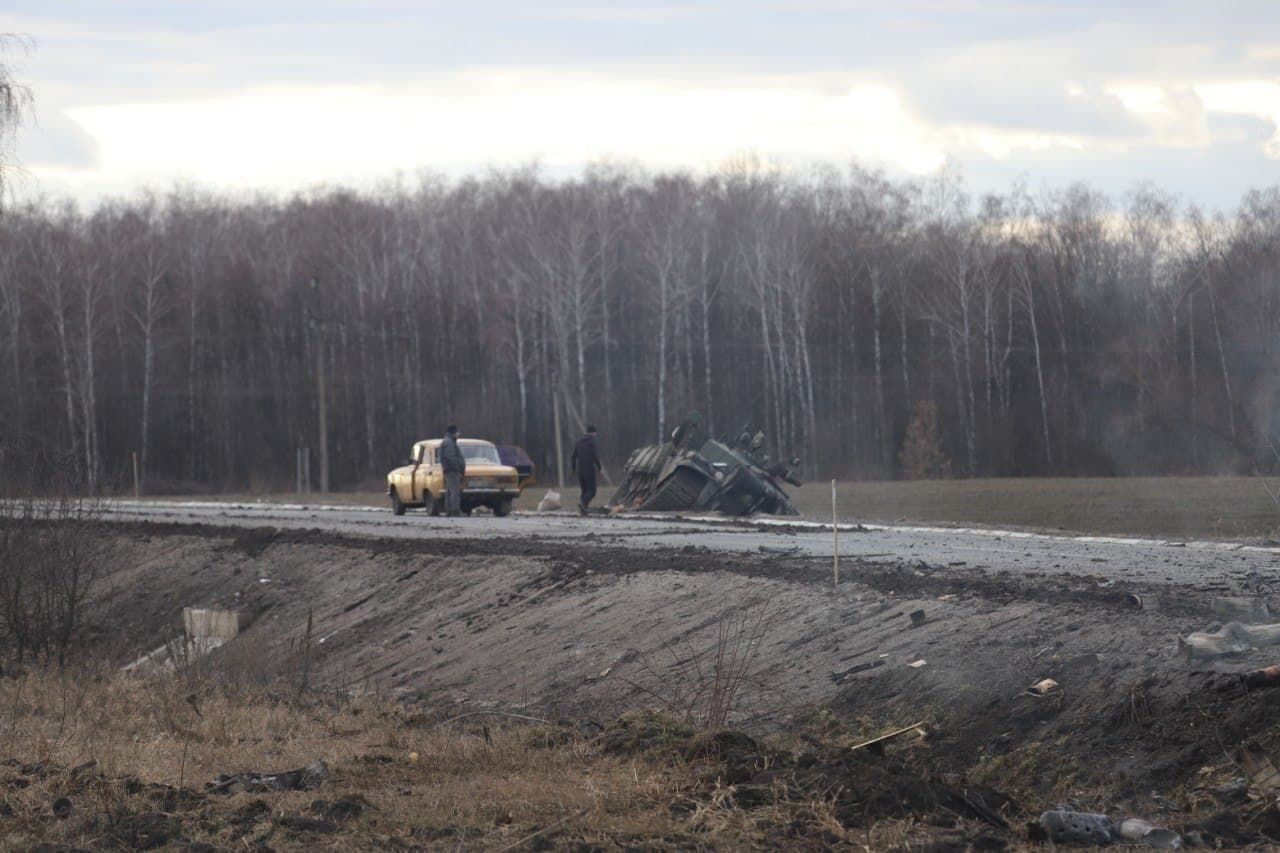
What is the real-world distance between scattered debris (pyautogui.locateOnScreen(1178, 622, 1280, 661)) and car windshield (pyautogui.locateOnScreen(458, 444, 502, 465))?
25873 millimetres

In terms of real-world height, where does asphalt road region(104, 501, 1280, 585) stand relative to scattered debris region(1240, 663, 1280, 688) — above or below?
above

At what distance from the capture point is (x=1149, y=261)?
53.2 metres

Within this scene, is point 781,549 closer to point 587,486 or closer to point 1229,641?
point 1229,641

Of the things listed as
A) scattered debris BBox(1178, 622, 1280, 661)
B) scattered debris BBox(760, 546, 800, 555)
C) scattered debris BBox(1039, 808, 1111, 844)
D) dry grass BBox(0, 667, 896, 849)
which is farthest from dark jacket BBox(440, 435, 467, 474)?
scattered debris BBox(1039, 808, 1111, 844)

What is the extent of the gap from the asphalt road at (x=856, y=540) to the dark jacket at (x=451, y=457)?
111cm

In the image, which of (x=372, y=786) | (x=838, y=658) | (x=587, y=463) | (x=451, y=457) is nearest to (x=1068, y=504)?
(x=587, y=463)

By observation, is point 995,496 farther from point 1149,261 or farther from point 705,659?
point 705,659

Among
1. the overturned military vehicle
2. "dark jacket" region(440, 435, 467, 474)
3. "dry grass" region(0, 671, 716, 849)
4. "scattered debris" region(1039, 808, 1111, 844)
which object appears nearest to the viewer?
"scattered debris" region(1039, 808, 1111, 844)

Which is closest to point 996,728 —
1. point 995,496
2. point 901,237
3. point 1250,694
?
point 1250,694

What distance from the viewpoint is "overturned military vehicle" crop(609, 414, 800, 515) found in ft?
114

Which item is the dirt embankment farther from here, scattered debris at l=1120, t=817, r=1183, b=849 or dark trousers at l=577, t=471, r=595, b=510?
dark trousers at l=577, t=471, r=595, b=510

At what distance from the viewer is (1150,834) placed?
8.41 meters

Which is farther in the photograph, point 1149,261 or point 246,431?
point 246,431

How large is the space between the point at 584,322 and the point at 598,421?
484 cm
